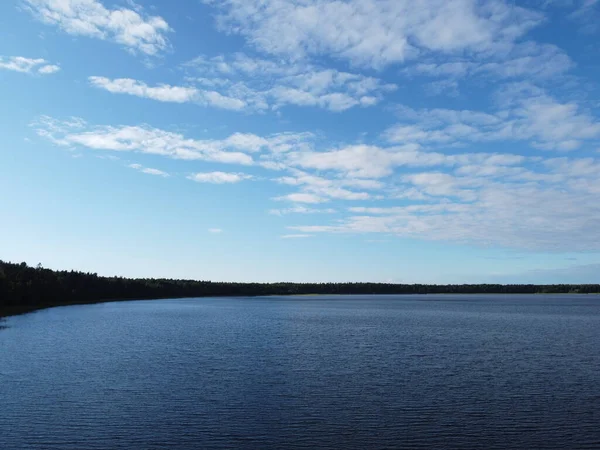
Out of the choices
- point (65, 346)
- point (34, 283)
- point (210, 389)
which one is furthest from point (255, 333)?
point (34, 283)

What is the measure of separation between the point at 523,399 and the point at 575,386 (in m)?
6.31

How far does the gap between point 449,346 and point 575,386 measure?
73.1ft

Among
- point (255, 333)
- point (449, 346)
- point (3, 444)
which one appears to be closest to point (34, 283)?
point (255, 333)

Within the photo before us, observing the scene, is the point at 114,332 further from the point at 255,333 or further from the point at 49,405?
the point at 49,405

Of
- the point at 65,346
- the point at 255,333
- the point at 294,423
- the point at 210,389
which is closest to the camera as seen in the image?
the point at 294,423

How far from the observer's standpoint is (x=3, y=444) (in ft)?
77.4

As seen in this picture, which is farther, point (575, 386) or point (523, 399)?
point (575, 386)

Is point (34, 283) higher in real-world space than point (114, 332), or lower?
higher

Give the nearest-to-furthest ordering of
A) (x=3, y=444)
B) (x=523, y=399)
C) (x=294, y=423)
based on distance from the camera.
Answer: (x=3, y=444)
(x=294, y=423)
(x=523, y=399)

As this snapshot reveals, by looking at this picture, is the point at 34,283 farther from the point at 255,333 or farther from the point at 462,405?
the point at 462,405

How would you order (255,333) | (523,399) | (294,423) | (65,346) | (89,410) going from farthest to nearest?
(255,333) → (65,346) → (523,399) → (89,410) → (294,423)

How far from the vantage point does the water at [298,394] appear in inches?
987

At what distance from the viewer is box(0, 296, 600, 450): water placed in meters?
25.1

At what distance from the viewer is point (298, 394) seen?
33.8 m
